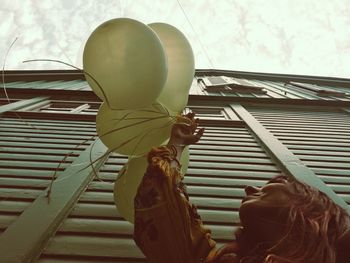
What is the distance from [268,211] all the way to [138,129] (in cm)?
89

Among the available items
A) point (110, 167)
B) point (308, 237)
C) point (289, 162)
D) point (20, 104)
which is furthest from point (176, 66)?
point (20, 104)

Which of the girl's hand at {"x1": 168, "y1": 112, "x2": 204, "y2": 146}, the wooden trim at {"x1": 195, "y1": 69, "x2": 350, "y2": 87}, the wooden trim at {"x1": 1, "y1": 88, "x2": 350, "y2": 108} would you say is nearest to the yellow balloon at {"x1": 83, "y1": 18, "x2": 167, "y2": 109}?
the girl's hand at {"x1": 168, "y1": 112, "x2": 204, "y2": 146}

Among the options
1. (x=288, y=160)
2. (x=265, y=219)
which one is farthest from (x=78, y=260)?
(x=288, y=160)

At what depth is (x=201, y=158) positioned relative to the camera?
13.2 feet

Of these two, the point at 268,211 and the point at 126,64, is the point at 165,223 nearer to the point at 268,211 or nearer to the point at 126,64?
the point at 268,211

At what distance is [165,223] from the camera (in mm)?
1542

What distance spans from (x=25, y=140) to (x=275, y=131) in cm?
271

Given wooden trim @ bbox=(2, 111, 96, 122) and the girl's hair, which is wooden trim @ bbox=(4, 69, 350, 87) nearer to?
wooden trim @ bbox=(2, 111, 96, 122)

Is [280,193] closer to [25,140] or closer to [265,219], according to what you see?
[265,219]

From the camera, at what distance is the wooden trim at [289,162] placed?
3.31 m

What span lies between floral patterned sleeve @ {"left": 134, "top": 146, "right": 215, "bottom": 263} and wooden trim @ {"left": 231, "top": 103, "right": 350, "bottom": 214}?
1.73 meters

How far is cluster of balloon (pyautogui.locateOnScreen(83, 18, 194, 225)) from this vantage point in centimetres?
204

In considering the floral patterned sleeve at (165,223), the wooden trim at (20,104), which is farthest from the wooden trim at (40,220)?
the wooden trim at (20,104)

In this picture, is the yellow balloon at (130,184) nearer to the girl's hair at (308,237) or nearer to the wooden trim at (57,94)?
the girl's hair at (308,237)
